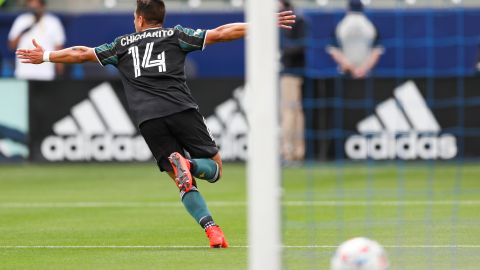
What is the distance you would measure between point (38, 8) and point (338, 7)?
17.5ft

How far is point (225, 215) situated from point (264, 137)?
5.36m

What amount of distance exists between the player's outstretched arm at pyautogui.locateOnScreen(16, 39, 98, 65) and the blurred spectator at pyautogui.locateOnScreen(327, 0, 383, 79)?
32.2 ft

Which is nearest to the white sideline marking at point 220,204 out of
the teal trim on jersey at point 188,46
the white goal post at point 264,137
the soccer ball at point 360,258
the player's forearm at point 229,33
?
the teal trim on jersey at point 188,46

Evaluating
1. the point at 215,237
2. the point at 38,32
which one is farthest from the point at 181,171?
the point at 38,32

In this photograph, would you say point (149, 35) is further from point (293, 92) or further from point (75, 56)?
point (293, 92)

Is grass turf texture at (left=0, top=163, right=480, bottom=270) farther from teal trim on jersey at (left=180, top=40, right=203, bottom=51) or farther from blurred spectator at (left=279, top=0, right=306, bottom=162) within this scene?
teal trim on jersey at (left=180, top=40, right=203, bottom=51)

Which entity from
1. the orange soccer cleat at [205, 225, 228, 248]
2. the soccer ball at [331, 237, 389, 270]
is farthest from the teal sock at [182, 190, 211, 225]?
the soccer ball at [331, 237, 389, 270]

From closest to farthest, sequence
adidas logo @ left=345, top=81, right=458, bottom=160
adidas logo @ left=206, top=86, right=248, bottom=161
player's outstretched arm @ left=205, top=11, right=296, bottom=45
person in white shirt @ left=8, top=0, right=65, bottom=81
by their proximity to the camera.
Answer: player's outstretched arm @ left=205, top=11, right=296, bottom=45 → adidas logo @ left=345, top=81, right=458, bottom=160 → adidas logo @ left=206, top=86, right=248, bottom=161 → person in white shirt @ left=8, top=0, right=65, bottom=81

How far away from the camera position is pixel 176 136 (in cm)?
934

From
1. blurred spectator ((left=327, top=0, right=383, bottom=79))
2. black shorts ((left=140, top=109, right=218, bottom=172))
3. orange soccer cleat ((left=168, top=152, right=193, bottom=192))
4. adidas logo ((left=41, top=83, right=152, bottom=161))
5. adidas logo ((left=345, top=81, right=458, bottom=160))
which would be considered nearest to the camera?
orange soccer cleat ((left=168, top=152, right=193, bottom=192))

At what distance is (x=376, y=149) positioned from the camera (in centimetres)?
1803

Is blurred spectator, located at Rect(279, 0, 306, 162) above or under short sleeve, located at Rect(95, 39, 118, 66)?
under

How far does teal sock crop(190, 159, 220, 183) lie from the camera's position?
922 cm

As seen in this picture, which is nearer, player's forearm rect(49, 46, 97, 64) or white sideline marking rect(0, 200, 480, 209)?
player's forearm rect(49, 46, 97, 64)
